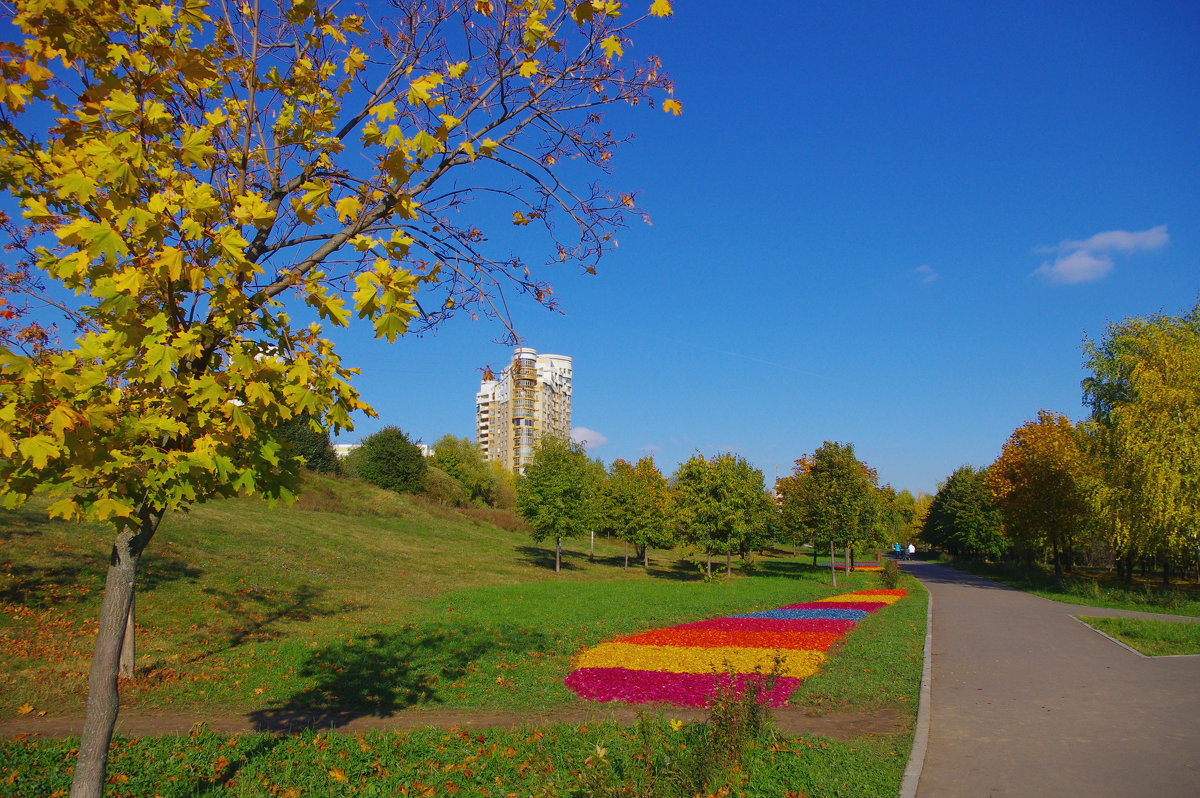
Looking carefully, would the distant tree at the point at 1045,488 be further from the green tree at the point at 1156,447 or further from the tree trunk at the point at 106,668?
the tree trunk at the point at 106,668

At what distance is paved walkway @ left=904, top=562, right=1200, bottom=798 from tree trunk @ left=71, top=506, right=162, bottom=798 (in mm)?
6247

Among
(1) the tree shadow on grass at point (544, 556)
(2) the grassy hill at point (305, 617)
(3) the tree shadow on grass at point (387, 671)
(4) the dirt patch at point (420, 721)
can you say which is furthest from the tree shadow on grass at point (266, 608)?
(1) the tree shadow on grass at point (544, 556)

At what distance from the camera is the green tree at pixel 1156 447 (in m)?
21.7

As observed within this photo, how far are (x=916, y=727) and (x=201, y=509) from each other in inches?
1179

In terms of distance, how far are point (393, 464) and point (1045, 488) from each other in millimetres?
44070

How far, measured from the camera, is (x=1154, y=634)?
1513cm

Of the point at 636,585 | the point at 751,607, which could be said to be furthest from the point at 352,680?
the point at 636,585

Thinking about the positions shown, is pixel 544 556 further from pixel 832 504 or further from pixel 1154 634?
pixel 1154 634

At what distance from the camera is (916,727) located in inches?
308

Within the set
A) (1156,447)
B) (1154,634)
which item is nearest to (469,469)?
(1156,447)

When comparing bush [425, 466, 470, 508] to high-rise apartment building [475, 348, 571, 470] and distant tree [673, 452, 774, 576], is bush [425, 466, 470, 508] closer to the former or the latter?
distant tree [673, 452, 774, 576]

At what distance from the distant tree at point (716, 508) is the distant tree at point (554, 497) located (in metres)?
5.42

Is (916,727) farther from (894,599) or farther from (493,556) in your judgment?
(493,556)

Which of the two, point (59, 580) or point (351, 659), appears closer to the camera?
point (351, 659)
